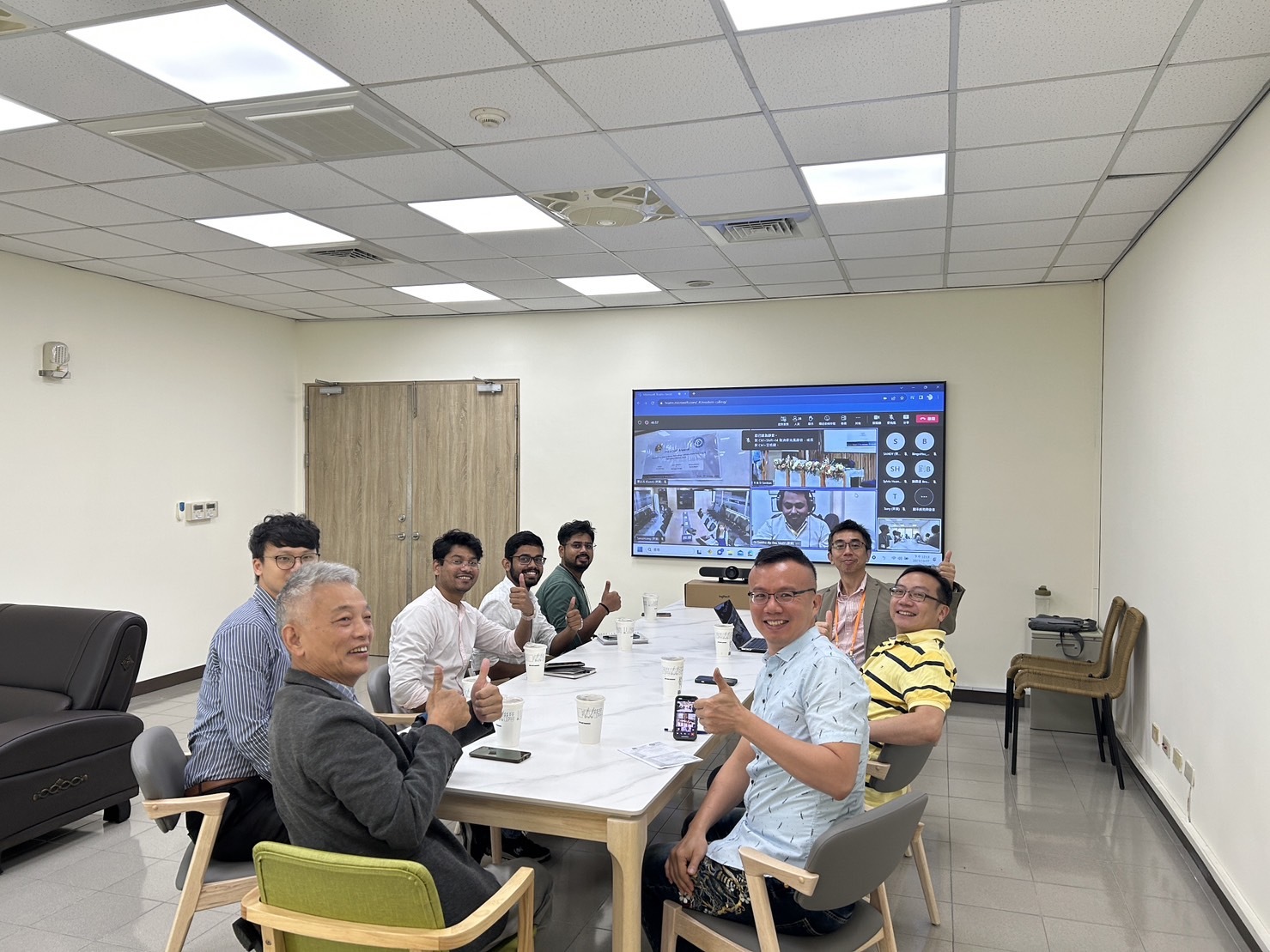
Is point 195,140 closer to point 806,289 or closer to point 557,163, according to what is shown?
point 557,163

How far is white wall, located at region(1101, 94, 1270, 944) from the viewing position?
10.5ft

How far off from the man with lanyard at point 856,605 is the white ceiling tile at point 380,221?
2.75m

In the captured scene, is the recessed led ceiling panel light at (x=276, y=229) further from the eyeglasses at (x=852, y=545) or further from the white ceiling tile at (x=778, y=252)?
the eyeglasses at (x=852, y=545)

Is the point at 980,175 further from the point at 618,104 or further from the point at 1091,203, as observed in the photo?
the point at 618,104

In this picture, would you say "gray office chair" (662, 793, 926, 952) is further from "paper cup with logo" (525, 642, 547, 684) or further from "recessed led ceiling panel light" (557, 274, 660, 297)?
"recessed led ceiling panel light" (557, 274, 660, 297)

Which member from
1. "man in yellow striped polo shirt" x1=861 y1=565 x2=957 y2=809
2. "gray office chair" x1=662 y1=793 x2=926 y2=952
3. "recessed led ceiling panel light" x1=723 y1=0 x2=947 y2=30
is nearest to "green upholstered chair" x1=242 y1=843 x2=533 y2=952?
"gray office chair" x1=662 y1=793 x2=926 y2=952

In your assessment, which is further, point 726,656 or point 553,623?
point 553,623

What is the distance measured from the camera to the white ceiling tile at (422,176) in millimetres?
3930

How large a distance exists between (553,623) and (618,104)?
274 cm

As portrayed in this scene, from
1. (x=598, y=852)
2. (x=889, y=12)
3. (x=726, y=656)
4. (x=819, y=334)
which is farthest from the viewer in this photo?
(x=819, y=334)

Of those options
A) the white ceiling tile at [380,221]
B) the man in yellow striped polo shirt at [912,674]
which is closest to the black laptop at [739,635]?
the man in yellow striped polo shirt at [912,674]

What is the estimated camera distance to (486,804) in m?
2.33

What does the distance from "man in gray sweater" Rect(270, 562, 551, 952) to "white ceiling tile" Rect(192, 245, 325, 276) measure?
13.3 feet

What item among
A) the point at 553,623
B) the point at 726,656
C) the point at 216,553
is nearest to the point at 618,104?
the point at 726,656
